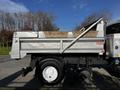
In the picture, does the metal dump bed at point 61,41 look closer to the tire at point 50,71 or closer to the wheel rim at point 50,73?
the tire at point 50,71

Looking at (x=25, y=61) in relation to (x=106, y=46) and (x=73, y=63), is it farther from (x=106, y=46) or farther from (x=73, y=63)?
(x=106, y=46)

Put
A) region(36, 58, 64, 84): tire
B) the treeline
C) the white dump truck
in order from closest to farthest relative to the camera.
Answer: the white dump truck < region(36, 58, 64, 84): tire < the treeline

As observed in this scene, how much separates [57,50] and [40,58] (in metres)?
0.75

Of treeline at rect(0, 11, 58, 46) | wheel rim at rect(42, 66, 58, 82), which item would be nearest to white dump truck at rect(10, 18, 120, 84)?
wheel rim at rect(42, 66, 58, 82)

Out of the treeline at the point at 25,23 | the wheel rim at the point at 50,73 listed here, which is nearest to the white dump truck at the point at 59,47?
the wheel rim at the point at 50,73

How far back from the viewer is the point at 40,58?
9.62 m

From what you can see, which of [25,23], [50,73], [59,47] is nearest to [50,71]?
[50,73]

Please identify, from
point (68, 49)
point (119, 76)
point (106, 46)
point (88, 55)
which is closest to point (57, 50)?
point (68, 49)

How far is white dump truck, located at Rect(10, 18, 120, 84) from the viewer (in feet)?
30.5

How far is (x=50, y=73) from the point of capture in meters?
9.51

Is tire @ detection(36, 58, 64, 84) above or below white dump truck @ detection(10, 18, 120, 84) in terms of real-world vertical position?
below

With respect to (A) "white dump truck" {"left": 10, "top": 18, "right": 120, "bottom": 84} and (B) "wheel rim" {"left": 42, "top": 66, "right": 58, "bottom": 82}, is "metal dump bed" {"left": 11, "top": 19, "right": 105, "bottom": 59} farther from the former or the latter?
(B) "wheel rim" {"left": 42, "top": 66, "right": 58, "bottom": 82}

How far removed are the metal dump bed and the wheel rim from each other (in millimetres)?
617

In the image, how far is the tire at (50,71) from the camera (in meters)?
9.46
